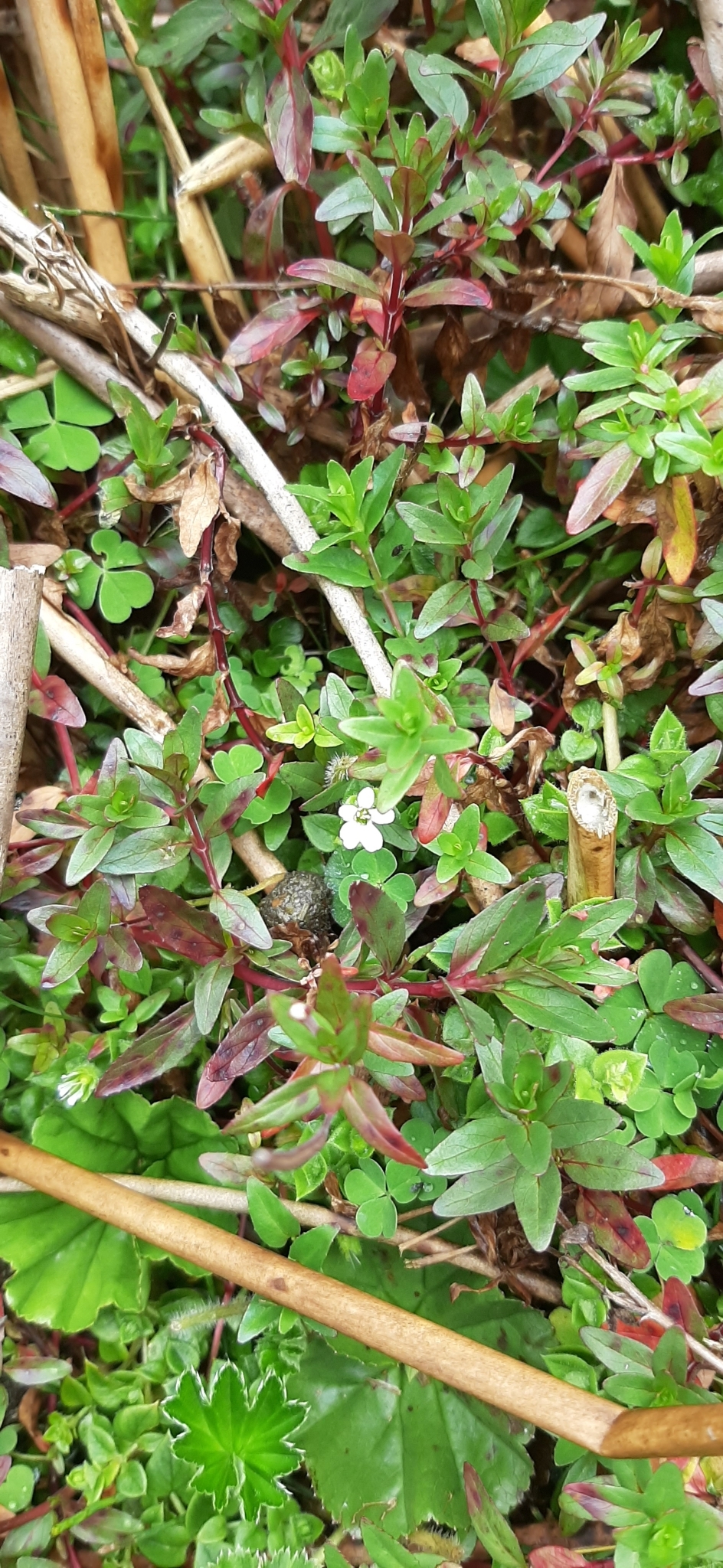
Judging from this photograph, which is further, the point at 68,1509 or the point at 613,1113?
the point at 68,1509

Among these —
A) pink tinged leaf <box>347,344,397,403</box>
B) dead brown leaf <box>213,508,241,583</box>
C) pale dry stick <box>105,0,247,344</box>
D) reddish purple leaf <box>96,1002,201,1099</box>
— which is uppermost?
pale dry stick <box>105,0,247,344</box>

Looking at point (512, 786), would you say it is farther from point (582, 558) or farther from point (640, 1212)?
point (640, 1212)

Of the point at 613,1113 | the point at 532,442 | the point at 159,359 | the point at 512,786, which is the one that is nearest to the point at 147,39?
the point at 159,359

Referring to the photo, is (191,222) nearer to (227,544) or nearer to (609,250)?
(227,544)

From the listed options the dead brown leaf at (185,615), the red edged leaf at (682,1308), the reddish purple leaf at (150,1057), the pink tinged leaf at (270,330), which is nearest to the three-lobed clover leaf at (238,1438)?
the reddish purple leaf at (150,1057)

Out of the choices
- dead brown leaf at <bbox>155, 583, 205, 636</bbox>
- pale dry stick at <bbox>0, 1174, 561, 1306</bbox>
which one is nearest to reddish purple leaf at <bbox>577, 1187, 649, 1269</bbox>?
pale dry stick at <bbox>0, 1174, 561, 1306</bbox>

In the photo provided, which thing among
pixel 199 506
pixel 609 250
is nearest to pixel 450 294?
pixel 609 250

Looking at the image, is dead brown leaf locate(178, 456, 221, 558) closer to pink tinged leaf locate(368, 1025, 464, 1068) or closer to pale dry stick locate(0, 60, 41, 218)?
pale dry stick locate(0, 60, 41, 218)
